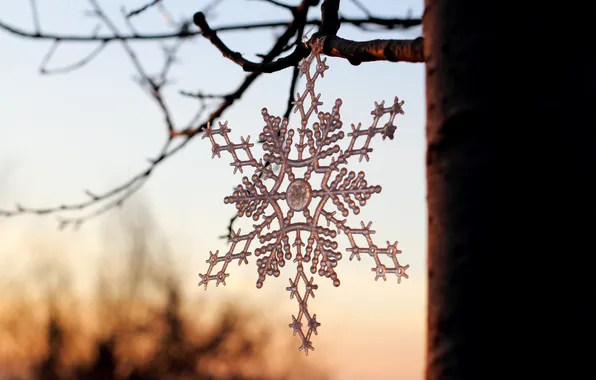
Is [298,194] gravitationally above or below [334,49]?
below

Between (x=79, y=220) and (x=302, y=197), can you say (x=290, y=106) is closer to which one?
(x=302, y=197)

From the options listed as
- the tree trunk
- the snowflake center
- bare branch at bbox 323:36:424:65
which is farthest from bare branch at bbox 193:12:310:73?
the tree trunk

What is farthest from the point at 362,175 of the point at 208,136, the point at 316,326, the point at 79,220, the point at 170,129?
the point at 79,220

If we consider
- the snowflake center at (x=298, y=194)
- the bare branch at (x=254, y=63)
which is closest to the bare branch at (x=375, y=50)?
the bare branch at (x=254, y=63)

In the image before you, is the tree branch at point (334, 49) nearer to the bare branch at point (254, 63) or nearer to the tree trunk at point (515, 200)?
the bare branch at point (254, 63)

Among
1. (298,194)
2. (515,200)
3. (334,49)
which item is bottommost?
(515,200)

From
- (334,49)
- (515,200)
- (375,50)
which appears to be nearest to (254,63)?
(334,49)

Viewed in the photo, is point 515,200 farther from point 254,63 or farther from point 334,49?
point 254,63
